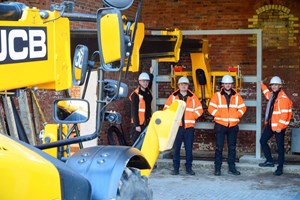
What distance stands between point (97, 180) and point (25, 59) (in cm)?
86

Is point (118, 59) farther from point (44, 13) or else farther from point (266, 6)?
point (266, 6)

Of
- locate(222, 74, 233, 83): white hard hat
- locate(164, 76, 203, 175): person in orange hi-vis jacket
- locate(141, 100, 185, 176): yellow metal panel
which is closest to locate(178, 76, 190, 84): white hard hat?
locate(164, 76, 203, 175): person in orange hi-vis jacket

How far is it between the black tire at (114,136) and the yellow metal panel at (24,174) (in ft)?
30.1

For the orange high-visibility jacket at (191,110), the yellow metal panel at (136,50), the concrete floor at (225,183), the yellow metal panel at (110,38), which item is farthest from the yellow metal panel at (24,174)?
the orange high-visibility jacket at (191,110)

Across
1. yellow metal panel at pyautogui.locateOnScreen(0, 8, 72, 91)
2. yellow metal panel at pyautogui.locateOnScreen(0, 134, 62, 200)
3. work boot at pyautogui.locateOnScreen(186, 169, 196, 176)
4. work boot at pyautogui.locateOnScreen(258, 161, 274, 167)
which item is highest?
yellow metal panel at pyautogui.locateOnScreen(0, 8, 72, 91)

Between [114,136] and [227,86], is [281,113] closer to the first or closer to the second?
[227,86]

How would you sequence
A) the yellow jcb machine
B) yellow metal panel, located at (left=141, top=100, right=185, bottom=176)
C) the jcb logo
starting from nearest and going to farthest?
the yellow jcb machine
the jcb logo
yellow metal panel, located at (left=141, top=100, right=185, bottom=176)

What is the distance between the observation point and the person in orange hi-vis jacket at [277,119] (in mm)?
11859

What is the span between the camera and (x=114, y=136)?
42.1 ft

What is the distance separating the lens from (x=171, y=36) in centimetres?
935

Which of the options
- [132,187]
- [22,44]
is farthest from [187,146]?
[22,44]

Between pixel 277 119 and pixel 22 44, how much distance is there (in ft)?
29.4

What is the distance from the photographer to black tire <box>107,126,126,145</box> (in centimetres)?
1229

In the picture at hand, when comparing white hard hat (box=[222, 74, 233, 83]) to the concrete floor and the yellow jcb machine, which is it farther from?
the yellow jcb machine
